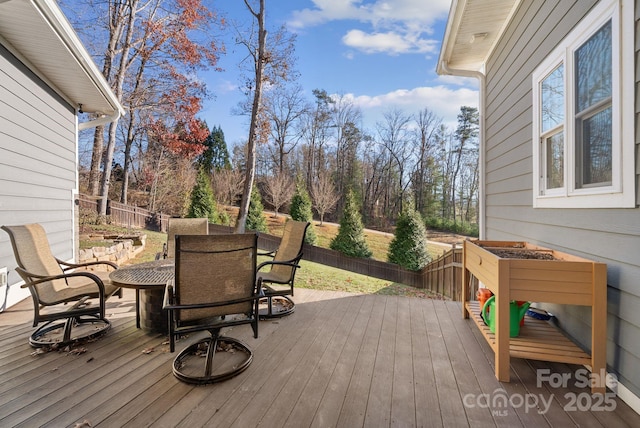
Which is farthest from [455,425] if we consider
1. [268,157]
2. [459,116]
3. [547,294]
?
[459,116]

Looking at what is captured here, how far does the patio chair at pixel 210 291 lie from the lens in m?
2.17

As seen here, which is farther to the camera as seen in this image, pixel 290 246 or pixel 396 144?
pixel 396 144

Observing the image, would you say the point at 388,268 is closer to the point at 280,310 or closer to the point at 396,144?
the point at 280,310

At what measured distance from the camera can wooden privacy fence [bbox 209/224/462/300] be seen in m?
7.72

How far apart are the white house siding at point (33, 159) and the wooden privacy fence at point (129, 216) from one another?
5645 mm

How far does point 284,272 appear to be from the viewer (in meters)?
3.71

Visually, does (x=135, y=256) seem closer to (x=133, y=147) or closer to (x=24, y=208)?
(x=24, y=208)

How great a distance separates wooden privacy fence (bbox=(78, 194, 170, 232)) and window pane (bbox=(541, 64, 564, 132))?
38.3 ft

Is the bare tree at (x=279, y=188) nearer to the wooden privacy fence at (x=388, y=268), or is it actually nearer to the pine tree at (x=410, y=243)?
the wooden privacy fence at (x=388, y=268)

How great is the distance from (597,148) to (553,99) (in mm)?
822

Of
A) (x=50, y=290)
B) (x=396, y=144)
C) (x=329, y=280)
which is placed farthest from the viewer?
(x=396, y=144)

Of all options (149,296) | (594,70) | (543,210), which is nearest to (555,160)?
(543,210)

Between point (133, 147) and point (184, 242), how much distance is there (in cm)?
1415

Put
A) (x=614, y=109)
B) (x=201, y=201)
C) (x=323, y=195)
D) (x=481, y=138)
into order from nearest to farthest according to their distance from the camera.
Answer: (x=614, y=109) < (x=481, y=138) < (x=201, y=201) < (x=323, y=195)
